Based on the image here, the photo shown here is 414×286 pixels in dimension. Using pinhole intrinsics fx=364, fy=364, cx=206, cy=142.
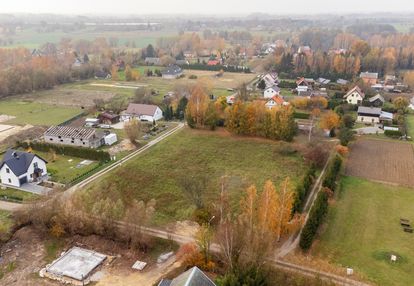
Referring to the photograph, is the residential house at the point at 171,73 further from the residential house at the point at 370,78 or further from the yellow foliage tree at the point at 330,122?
the yellow foliage tree at the point at 330,122

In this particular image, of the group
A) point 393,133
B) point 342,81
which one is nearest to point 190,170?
point 393,133

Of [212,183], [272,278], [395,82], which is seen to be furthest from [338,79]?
[272,278]

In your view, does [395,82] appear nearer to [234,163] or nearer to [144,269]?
[234,163]

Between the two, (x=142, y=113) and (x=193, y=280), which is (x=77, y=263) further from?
(x=142, y=113)

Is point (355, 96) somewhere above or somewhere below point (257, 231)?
below

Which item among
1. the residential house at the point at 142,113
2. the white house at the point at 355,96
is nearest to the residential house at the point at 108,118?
the residential house at the point at 142,113

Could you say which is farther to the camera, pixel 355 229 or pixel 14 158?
pixel 14 158
